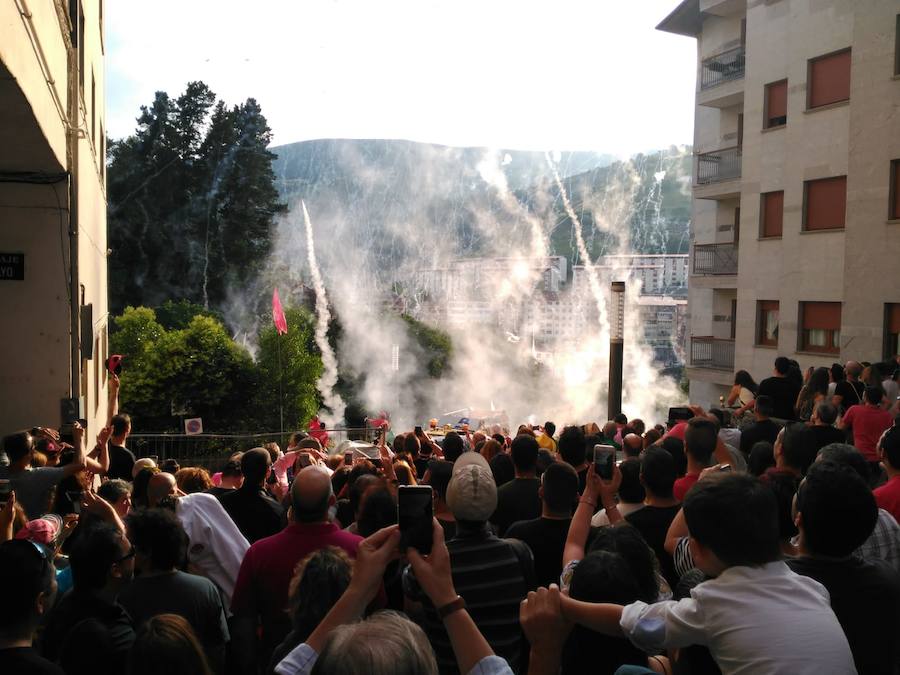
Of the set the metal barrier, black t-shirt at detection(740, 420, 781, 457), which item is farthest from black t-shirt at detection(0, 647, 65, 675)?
the metal barrier

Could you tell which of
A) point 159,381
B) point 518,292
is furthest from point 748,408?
point 518,292

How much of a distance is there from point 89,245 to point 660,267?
368 ft

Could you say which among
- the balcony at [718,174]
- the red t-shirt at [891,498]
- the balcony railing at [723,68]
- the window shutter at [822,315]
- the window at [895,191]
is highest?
the balcony railing at [723,68]

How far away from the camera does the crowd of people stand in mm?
2582

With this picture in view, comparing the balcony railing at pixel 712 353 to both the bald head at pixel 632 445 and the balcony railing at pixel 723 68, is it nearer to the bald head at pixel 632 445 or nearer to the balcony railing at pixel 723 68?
the balcony railing at pixel 723 68

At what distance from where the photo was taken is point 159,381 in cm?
3728

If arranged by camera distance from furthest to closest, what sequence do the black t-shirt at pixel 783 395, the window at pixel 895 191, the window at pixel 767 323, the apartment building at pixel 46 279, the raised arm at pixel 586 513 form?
the window at pixel 767 323 < the window at pixel 895 191 < the black t-shirt at pixel 783 395 < the apartment building at pixel 46 279 < the raised arm at pixel 586 513

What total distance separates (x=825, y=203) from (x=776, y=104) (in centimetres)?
404

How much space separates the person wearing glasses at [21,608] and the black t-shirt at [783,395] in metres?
10.7

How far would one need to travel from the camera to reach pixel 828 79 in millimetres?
20844

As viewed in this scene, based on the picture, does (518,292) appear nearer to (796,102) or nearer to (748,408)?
(796,102)

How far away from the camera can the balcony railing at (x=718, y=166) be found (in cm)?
2788

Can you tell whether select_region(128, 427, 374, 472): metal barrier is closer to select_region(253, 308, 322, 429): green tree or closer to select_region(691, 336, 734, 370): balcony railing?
select_region(253, 308, 322, 429): green tree

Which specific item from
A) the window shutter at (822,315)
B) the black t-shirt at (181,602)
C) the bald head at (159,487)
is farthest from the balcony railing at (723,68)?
the black t-shirt at (181,602)
